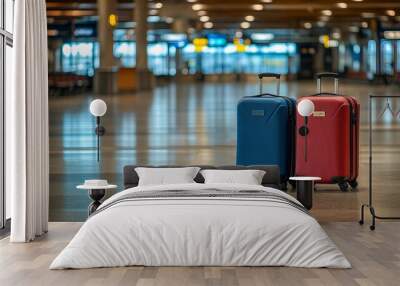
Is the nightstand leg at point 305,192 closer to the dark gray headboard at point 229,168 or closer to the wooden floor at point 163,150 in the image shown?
the dark gray headboard at point 229,168

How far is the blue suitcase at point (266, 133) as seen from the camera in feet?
36.2

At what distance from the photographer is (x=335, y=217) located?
928cm

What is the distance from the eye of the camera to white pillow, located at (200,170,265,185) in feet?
27.7

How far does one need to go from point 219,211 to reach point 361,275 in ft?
3.47

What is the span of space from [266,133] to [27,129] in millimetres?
3525

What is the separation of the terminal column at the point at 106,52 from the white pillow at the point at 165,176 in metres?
33.2

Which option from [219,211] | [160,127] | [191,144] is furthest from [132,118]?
[219,211]

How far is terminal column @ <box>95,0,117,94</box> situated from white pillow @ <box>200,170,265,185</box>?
109 ft

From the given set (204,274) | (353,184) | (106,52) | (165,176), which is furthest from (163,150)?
(106,52)

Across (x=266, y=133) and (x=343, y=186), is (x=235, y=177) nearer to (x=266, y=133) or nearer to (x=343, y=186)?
(x=266, y=133)

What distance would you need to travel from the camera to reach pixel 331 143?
36.6ft

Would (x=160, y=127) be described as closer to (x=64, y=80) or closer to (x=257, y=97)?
(x=257, y=97)

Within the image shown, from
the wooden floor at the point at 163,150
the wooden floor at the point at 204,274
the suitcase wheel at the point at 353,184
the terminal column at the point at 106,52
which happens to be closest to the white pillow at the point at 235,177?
the wooden floor at the point at 163,150

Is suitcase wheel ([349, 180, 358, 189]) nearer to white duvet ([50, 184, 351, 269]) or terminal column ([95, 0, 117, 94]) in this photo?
white duvet ([50, 184, 351, 269])
